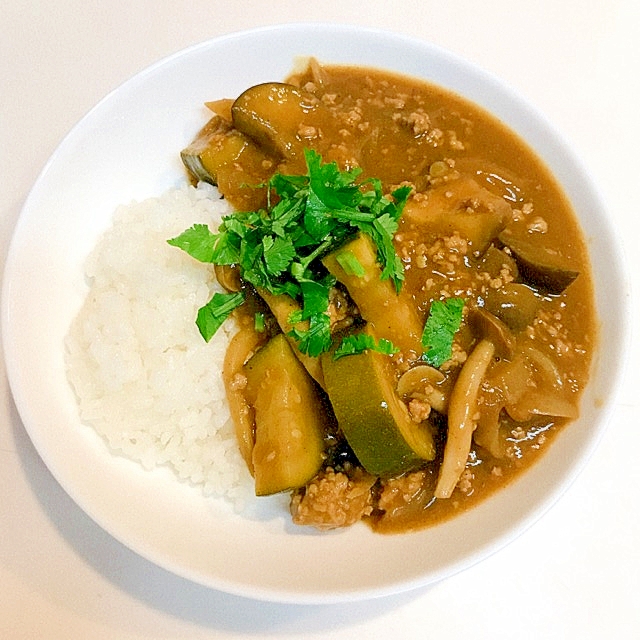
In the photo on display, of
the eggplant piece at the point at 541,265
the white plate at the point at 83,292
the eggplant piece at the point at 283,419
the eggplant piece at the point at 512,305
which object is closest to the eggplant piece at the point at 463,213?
the eggplant piece at the point at 541,265

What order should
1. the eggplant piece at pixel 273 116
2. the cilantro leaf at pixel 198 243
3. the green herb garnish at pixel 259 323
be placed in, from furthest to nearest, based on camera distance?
the eggplant piece at pixel 273 116, the green herb garnish at pixel 259 323, the cilantro leaf at pixel 198 243

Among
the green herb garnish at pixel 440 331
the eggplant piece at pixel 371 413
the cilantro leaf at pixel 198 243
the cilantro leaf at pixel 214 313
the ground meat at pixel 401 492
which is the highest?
the cilantro leaf at pixel 198 243

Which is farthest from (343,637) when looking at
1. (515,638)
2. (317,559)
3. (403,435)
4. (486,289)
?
(486,289)

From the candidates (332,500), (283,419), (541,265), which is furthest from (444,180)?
(332,500)

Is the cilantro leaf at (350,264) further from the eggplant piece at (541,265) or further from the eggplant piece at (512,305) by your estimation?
the eggplant piece at (541,265)

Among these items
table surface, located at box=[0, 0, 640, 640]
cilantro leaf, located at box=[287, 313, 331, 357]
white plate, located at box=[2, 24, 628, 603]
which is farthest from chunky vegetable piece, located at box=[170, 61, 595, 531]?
table surface, located at box=[0, 0, 640, 640]

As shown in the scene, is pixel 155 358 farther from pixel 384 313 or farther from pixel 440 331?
pixel 440 331
